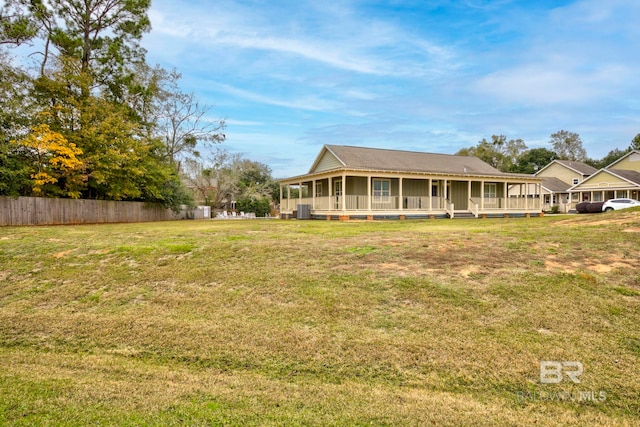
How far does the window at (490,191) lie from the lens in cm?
2716

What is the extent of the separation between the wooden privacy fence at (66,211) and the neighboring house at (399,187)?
32.8 ft

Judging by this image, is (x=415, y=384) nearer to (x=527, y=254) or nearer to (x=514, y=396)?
(x=514, y=396)

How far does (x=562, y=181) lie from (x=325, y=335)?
5167 cm

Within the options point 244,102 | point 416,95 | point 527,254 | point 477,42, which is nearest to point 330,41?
point 477,42

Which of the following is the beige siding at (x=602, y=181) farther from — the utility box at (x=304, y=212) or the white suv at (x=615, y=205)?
the utility box at (x=304, y=212)

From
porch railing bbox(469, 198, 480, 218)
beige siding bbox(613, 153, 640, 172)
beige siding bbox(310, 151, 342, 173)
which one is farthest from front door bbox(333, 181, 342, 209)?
beige siding bbox(613, 153, 640, 172)

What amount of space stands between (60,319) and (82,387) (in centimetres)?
226

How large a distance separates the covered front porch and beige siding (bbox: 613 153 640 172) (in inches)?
1070

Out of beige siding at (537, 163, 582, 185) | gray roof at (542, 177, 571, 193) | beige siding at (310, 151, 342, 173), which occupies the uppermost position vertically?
beige siding at (537, 163, 582, 185)

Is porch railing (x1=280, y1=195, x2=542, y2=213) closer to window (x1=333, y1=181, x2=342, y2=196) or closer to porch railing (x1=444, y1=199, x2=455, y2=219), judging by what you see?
porch railing (x1=444, y1=199, x2=455, y2=219)

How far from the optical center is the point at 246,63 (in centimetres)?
1966

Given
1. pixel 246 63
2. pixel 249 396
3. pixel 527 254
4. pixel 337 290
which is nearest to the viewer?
pixel 249 396

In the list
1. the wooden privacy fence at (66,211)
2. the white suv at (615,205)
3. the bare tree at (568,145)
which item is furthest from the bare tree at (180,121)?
the bare tree at (568,145)

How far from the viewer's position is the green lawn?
10.2ft
